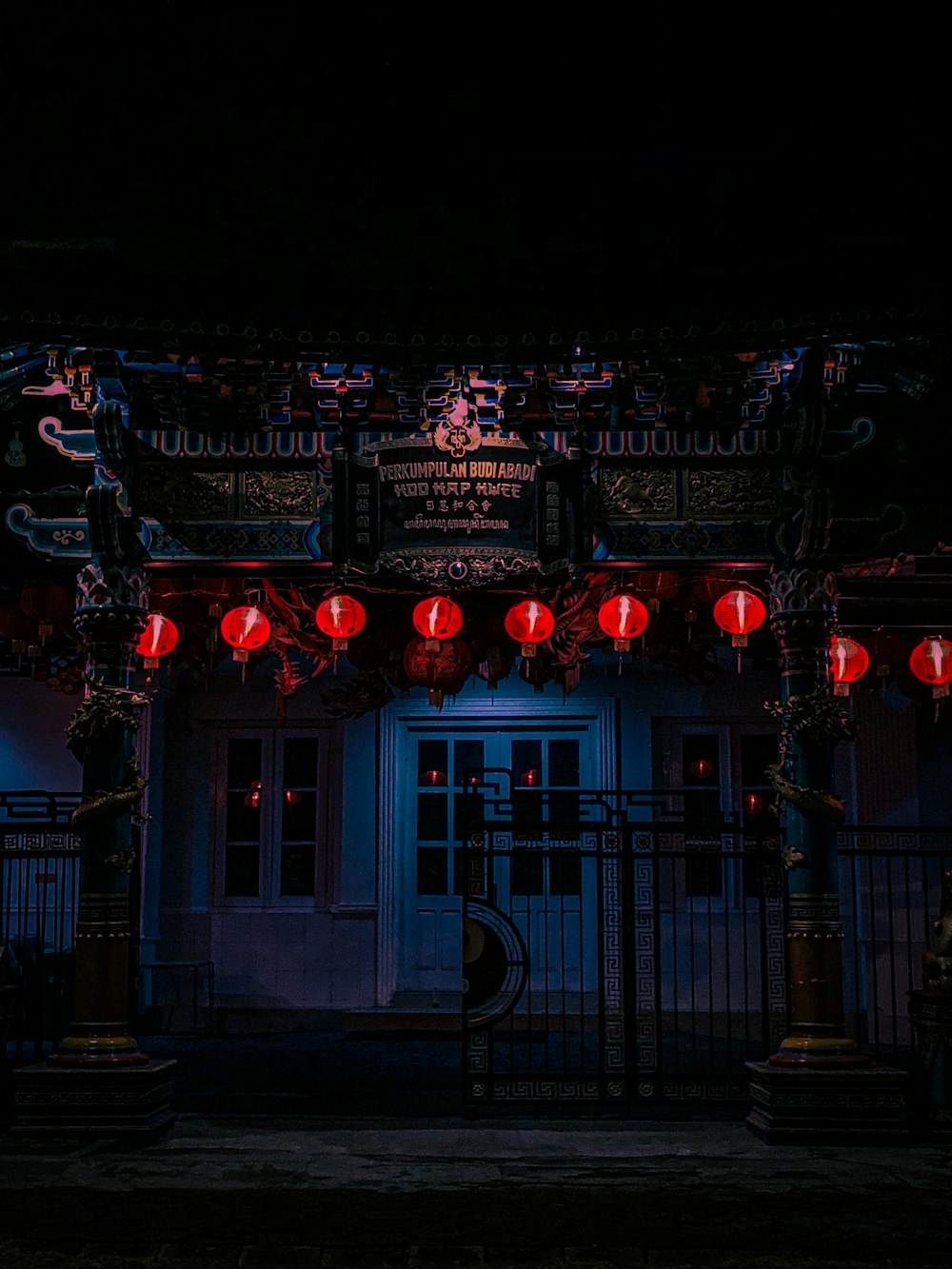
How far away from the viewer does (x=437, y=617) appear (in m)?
10.3

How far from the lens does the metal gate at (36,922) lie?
30.7 ft

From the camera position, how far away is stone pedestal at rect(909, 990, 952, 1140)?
8898mm

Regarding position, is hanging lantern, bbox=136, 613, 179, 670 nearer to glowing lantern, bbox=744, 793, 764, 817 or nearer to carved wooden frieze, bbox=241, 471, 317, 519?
carved wooden frieze, bbox=241, 471, 317, 519

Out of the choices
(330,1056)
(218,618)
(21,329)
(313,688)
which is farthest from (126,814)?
(313,688)

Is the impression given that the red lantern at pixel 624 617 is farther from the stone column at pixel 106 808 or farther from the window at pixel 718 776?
the window at pixel 718 776

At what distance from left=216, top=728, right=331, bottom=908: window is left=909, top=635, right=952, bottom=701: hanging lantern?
7.57 m

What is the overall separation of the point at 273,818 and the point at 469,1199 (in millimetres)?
9148

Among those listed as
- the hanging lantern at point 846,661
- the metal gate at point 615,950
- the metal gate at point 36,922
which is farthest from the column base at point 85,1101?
the hanging lantern at point 846,661

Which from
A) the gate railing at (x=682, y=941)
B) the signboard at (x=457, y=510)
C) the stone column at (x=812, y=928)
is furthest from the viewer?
the gate railing at (x=682, y=941)

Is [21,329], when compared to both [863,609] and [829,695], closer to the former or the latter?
[829,695]

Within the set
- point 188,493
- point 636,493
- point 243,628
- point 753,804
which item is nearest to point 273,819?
point 753,804

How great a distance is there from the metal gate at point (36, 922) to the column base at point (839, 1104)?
4986 mm

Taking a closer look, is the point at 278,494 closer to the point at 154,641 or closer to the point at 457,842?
the point at 154,641

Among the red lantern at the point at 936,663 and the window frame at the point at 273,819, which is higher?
the red lantern at the point at 936,663
